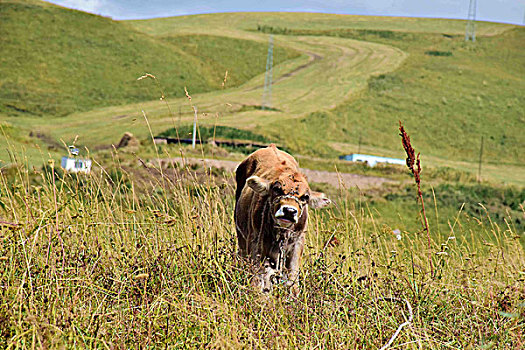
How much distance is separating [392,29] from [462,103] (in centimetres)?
4697

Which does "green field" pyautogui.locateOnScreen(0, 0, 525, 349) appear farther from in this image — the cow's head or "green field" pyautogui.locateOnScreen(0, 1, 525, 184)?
"green field" pyautogui.locateOnScreen(0, 1, 525, 184)

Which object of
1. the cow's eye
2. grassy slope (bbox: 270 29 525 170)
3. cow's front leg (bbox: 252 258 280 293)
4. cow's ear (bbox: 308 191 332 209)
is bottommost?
grassy slope (bbox: 270 29 525 170)

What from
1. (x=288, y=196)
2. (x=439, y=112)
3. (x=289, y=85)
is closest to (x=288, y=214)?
(x=288, y=196)

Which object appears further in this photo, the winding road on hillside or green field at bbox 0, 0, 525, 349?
the winding road on hillside

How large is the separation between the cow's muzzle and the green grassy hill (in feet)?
204

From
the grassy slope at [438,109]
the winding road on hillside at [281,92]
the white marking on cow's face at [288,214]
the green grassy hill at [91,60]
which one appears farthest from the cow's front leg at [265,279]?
the green grassy hill at [91,60]

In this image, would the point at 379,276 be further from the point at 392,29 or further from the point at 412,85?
the point at 392,29

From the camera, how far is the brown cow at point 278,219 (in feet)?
16.1

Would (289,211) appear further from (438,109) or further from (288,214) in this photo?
(438,109)

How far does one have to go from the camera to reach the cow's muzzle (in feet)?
16.0

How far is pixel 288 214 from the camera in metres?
4.88

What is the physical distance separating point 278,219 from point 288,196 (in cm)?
25

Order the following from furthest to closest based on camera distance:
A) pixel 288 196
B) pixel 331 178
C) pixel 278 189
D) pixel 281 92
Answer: pixel 281 92, pixel 331 178, pixel 278 189, pixel 288 196

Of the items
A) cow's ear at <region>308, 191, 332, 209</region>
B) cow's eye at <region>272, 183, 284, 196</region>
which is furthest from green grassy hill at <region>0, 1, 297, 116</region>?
cow's ear at <region>308, 191, 332, 209</region>
